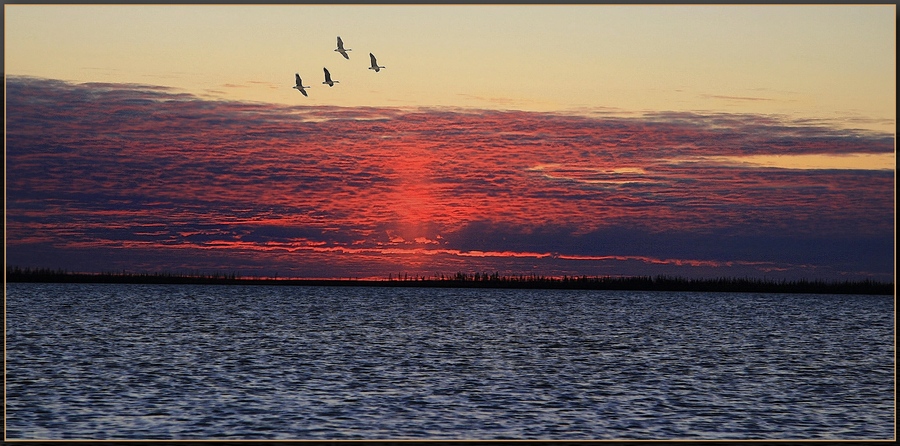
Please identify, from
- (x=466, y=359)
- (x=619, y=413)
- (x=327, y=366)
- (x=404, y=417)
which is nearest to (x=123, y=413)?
(x=404, y=417)

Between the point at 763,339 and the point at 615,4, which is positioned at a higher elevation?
the point at 615,4

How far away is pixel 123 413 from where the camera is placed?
1116 inches

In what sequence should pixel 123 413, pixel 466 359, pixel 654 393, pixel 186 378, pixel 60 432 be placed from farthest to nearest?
pixel 466 359 → pixel 186 378 → pixel 654 393 → pixel 123 413 → pixel 60 432

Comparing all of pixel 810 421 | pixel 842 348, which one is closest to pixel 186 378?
pixel 810 421

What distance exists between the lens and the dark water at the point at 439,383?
27.0 m

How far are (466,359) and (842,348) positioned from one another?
2282 centimetres

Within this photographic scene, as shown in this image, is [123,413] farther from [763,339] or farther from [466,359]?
[763,339]

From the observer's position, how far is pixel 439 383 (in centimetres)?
3738

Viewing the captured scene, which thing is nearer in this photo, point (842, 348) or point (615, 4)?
point (615, 4)

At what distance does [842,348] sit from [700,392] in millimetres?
26529

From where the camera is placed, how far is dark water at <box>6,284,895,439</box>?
88.5 ft

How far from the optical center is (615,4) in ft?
65.2

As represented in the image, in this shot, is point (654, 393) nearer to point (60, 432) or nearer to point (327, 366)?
point (327, 366)

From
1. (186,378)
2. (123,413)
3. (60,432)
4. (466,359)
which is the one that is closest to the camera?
(60,432)
